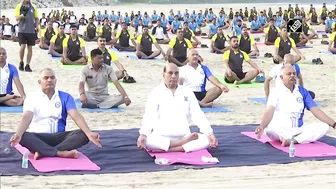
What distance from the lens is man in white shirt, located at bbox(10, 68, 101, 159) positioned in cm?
618

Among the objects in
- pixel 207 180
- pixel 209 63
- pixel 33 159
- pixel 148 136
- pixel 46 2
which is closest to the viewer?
pixel 207 180

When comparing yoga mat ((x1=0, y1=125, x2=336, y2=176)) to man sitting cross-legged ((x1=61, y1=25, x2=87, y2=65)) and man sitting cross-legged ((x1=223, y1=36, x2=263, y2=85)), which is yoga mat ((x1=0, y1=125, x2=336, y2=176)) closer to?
man sitting cross-legged ((x1=223, y1=36, x2=263, y2=85))

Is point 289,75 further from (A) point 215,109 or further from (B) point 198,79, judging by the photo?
(A) point 215,109

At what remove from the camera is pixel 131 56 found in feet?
55.2

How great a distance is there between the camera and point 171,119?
21.8 feet

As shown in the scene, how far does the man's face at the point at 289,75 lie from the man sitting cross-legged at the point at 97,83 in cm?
277

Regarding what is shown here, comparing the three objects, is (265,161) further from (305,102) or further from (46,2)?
(46,2)

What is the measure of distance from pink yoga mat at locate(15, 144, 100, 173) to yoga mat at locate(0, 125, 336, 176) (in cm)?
7

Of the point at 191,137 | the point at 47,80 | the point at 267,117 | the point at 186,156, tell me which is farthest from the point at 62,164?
the point at 267,117

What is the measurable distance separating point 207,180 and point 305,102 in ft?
6.01

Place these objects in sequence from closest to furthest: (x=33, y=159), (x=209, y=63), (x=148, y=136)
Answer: (x=33, y=159) → (x=148, y=136) → (x=209, y=63)

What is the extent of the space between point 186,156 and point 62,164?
1.17 m

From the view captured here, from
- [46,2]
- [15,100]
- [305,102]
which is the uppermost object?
[305,102]

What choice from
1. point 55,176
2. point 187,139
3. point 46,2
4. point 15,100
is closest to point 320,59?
point 15,100
